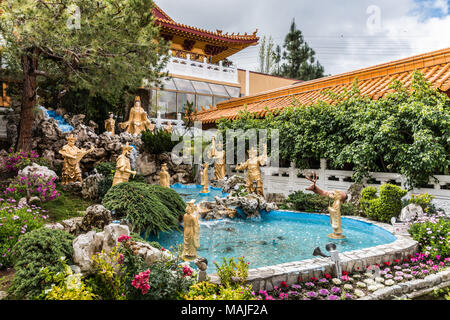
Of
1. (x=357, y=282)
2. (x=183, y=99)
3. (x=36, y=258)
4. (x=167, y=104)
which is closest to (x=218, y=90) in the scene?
(x=183, y=99)

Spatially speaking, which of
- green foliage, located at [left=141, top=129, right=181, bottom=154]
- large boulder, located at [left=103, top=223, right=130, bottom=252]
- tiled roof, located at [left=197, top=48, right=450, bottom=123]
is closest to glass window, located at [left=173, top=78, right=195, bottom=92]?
tiled roof, located at [left=197, top=48, right=450, bottom=123]

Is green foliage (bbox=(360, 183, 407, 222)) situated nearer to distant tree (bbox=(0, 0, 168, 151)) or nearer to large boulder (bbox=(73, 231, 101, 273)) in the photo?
large boulder (bbox=(73, 231, 101, 273))

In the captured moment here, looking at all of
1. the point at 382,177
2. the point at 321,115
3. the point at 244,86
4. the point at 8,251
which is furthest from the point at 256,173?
the point at 244,86

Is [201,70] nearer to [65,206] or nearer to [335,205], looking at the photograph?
[65,206]

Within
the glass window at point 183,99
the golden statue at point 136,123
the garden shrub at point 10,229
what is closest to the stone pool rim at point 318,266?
the garden shrub at point 10,229

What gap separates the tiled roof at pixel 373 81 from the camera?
8.02 metres

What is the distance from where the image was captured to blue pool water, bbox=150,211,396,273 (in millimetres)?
5273

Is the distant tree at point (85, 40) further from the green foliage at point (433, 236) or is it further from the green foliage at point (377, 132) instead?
the green foliage at point (433, 236)

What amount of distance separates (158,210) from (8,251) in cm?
293

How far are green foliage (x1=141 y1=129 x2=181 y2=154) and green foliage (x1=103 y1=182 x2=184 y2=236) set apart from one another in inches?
231

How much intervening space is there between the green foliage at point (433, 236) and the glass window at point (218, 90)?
16683 mm

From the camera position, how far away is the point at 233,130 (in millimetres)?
12664

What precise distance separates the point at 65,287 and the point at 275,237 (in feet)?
15.0
